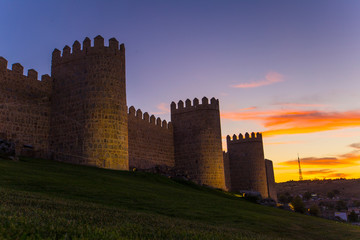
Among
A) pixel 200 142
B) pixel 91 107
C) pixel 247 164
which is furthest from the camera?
pixel 247 164

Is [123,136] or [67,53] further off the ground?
[67,53]

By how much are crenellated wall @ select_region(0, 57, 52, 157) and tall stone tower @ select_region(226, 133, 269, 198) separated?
75.6 feet

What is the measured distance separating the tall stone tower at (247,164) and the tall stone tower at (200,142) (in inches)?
320

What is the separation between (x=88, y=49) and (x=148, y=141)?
31.2 feet

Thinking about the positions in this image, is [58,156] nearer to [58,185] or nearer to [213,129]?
[58,185]

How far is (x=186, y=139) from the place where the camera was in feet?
106

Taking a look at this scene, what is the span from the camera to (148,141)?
28500 millimetres

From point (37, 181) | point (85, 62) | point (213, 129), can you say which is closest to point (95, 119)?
point (85, 62)

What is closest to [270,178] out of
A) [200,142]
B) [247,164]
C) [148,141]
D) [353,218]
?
[247,164]

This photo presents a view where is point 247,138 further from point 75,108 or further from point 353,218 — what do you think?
point 353,218

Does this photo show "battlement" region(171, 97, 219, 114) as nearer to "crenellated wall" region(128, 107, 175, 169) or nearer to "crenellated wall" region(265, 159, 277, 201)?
"crenellated wall" region(128, 107, 175, 169)

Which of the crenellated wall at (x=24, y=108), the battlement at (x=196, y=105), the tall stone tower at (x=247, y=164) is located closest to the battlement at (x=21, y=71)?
the crenellated wall at (x=24, y=108)

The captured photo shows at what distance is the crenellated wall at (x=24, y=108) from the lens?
63.0ft

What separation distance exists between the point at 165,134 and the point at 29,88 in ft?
43.7
